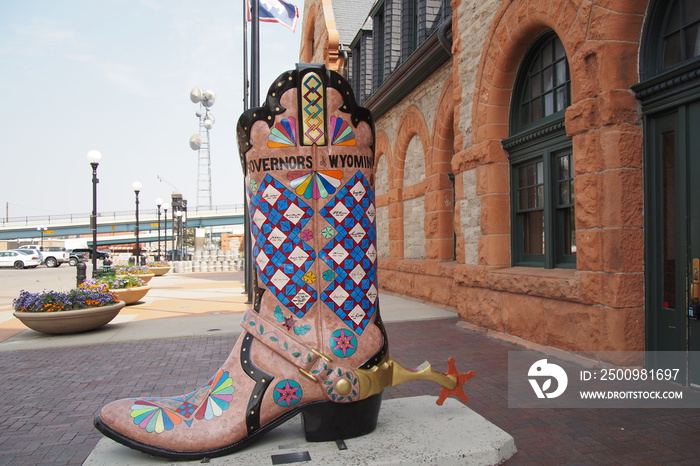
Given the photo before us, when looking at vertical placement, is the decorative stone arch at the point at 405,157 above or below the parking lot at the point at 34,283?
above

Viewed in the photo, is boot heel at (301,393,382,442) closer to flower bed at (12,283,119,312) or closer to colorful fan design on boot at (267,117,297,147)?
colorful fan design on boot at (267,117,297,147)

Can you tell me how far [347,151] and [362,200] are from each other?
0.96ft

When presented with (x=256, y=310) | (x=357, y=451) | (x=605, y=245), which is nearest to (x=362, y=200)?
(x=256, y=310)

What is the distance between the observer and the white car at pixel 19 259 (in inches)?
1555

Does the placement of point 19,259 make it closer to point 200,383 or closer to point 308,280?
point 200,383

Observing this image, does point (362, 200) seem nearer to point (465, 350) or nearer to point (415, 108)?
point (465, 350)

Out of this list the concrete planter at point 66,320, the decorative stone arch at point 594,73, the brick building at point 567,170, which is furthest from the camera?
the concrete planter at point 66,320

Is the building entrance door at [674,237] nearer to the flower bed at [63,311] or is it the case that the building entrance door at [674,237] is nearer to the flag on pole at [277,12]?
the flower bed at [63,311]

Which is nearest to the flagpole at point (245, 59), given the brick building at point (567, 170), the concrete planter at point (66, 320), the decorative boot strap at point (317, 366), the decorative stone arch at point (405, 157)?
the decorative stone arch at point (405, 157)

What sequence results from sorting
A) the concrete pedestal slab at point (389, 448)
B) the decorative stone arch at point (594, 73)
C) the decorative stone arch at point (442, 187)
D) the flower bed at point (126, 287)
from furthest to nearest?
the flower bed at point (126, 287)
the decorative stone arch at point (442, 187)
the decorative stone arch at point (594, 73)
the concrete pedestal slab at point (389, 448)

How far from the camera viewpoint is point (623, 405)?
4105mm

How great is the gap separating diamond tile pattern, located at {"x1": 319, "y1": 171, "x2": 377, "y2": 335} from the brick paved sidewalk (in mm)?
1222

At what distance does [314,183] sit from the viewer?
297 centimetres

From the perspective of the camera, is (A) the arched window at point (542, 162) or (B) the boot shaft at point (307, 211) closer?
(B) the boot shaft at point (307, 211)
